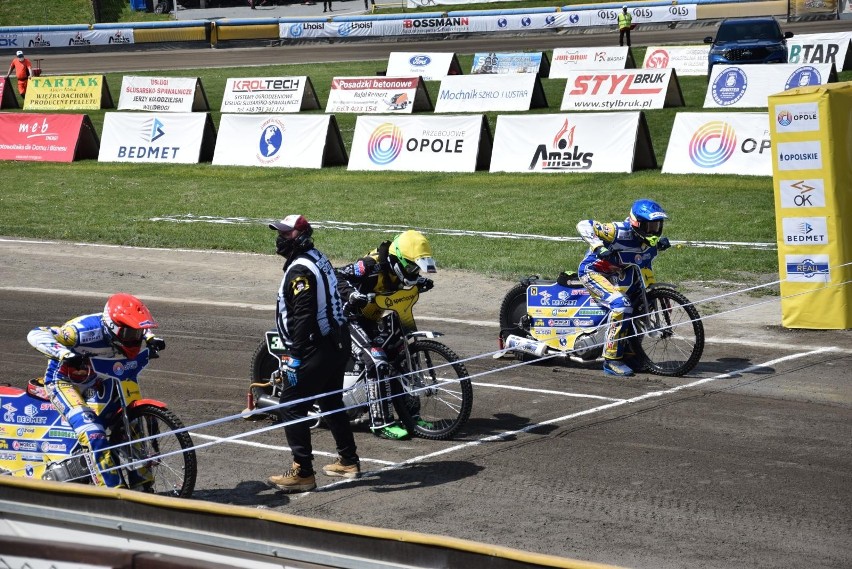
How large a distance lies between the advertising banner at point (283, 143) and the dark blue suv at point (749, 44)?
37.1 ft

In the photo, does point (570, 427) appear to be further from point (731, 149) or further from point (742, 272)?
point (731, 149)

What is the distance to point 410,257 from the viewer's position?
10.2m

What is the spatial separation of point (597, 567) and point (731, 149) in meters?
20.0

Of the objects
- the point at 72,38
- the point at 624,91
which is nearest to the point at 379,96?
the point at 624,91

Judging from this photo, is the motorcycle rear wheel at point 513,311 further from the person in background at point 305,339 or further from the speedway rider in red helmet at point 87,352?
the speedway rider in red helmet at point 87,352

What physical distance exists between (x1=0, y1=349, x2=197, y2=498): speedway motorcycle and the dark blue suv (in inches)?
1017

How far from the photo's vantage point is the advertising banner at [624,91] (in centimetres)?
3047

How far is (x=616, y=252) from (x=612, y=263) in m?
0.14

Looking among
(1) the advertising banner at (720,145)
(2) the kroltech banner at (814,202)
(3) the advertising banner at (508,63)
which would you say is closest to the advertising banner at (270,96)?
(3) the advertising banner at (508,63)

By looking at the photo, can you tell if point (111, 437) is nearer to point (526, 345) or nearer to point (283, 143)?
point (526, 345)

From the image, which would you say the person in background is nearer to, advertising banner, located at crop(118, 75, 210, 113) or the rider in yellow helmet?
the rider in yellow helmet

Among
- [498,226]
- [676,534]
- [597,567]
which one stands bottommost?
[676,534]

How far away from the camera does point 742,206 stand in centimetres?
2100

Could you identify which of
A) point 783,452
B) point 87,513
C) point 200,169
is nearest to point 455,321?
point 783,452
